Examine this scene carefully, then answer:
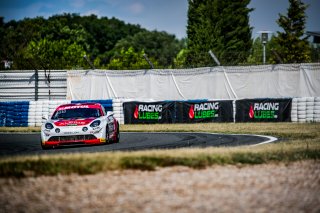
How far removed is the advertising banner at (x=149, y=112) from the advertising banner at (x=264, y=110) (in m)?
2.86

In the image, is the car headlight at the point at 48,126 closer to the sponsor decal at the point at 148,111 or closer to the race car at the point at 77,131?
the race car at the point at 77,131

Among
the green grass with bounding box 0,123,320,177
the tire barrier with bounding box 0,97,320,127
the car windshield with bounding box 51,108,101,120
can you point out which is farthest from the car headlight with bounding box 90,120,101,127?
the tire barrier with bounding box 0,97,320,127

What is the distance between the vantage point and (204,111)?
84.1ft

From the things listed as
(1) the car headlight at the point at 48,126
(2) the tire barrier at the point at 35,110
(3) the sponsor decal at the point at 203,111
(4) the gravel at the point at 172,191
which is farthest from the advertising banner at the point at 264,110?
(4) the gravel at the point at 172,191

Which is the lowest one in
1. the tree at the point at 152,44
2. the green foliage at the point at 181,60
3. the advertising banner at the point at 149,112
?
the advertising banner at the point at 149,112

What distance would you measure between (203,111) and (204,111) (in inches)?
2.0

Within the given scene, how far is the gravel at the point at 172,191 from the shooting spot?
6.12 meters

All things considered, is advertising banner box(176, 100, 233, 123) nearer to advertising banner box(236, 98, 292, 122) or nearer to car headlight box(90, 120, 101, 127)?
advertising banner box(236, 98, 292, 122)

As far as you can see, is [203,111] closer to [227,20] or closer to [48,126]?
[48,126]

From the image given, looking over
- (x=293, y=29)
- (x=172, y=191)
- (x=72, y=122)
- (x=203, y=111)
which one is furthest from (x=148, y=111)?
(x=293, y=29)

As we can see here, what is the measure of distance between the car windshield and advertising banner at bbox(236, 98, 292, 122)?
1004cm

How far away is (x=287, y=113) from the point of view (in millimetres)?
24078

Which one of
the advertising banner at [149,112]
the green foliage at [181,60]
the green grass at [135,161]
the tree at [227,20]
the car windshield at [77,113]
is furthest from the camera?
the tree at [227,20]

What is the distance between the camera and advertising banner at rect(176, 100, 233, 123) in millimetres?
25250
